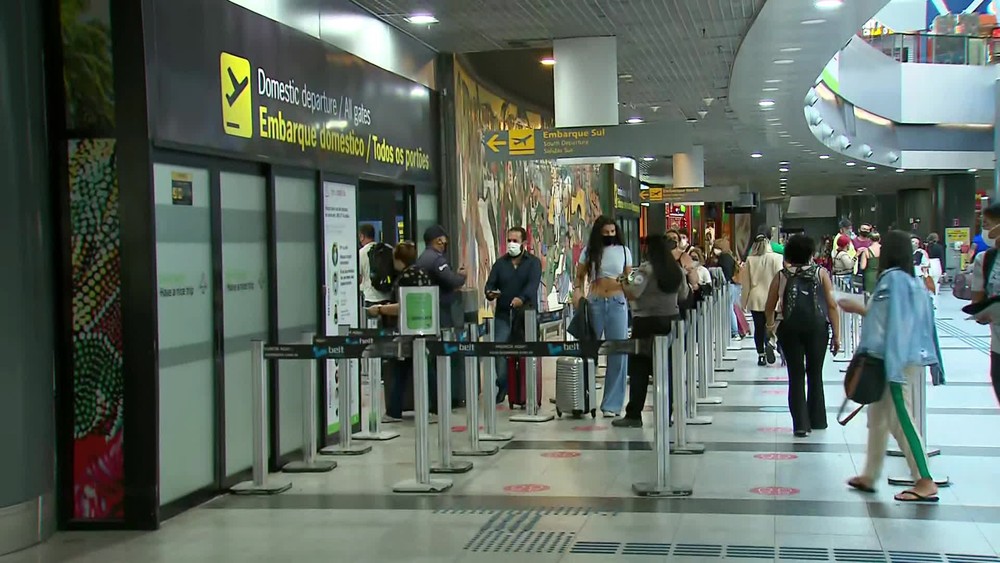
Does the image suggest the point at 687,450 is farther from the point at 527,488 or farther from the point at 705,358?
the point at 705,358

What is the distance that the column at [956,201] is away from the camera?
40.2 meters

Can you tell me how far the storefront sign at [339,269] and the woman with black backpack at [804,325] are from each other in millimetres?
3423

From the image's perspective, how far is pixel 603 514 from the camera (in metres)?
6.47

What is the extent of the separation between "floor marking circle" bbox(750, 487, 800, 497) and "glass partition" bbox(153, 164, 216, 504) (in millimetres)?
3395

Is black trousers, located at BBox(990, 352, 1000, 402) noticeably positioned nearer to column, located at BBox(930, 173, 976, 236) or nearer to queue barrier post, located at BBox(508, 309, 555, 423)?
queue barrier post, located at BBox(508, 309, 555, 423)

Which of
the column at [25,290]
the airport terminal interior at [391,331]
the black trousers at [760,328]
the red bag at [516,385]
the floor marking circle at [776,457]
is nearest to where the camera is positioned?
the column at [25,290]

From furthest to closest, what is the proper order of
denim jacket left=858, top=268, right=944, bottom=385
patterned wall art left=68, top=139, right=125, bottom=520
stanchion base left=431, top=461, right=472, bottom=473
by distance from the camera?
stanchion base left=431, top=461, right=472, bottom=473, denim jacket left=858, top=268, right=944, bottom=385, patterned wall art left=68, top=139, right=125, bottom=520

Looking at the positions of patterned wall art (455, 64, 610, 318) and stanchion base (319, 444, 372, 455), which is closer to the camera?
stanchion base (319, 444, 372, 455)

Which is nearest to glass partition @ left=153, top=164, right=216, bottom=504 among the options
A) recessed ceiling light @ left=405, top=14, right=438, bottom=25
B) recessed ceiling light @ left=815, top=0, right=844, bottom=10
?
recessed ceiling light @ left=405, top=14, right=438, bottom=25

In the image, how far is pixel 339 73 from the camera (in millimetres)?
9250

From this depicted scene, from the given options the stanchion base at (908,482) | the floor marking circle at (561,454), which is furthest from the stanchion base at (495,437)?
the stanchion base at (908,482)

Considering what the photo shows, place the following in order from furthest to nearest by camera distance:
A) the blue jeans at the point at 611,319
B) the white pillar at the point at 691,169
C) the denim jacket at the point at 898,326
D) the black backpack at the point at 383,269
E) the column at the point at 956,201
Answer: the column at the point at 956,201, the white pillar at the point at 691,169, the black backpack at the point at 383,269, the blue jeans at the point at 611,319, the denim jacket at the point at 898,326

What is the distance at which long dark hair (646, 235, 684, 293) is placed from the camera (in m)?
9.06

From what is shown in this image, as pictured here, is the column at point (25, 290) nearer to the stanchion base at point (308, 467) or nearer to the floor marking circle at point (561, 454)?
the stanchion base at point (308, 467)
